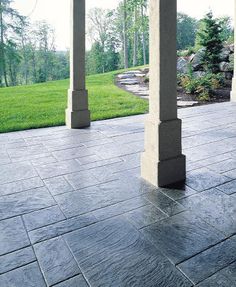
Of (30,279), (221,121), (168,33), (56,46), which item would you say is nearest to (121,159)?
(168,33)

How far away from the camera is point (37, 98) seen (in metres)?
8.43

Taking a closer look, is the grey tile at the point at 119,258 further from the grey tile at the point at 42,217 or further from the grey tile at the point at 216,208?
the grey tile at the point at 216,208

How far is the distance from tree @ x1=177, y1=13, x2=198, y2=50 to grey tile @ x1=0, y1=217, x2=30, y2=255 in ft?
82.8

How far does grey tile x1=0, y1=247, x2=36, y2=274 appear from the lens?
5.85 ft

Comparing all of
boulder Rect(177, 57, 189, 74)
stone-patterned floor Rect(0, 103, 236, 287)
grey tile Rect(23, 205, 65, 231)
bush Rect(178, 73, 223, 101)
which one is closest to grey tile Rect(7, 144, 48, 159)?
stone-patterned floor Rect(0, 103, 236, 287)

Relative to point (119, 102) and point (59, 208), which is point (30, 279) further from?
point (119, 102)

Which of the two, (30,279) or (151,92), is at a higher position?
(151,92)

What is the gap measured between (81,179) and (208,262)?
162 cm

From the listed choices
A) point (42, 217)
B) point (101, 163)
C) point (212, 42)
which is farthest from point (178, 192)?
point (212, 42)

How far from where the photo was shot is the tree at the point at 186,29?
26.0 meters

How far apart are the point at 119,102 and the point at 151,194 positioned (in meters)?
5.25

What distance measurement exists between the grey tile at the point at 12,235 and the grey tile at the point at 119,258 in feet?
1.01

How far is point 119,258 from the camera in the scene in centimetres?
183

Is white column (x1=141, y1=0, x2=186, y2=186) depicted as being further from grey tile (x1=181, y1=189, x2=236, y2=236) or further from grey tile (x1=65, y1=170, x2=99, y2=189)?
grey tile (x1=65, y1=170, x2=99, y2=189)
